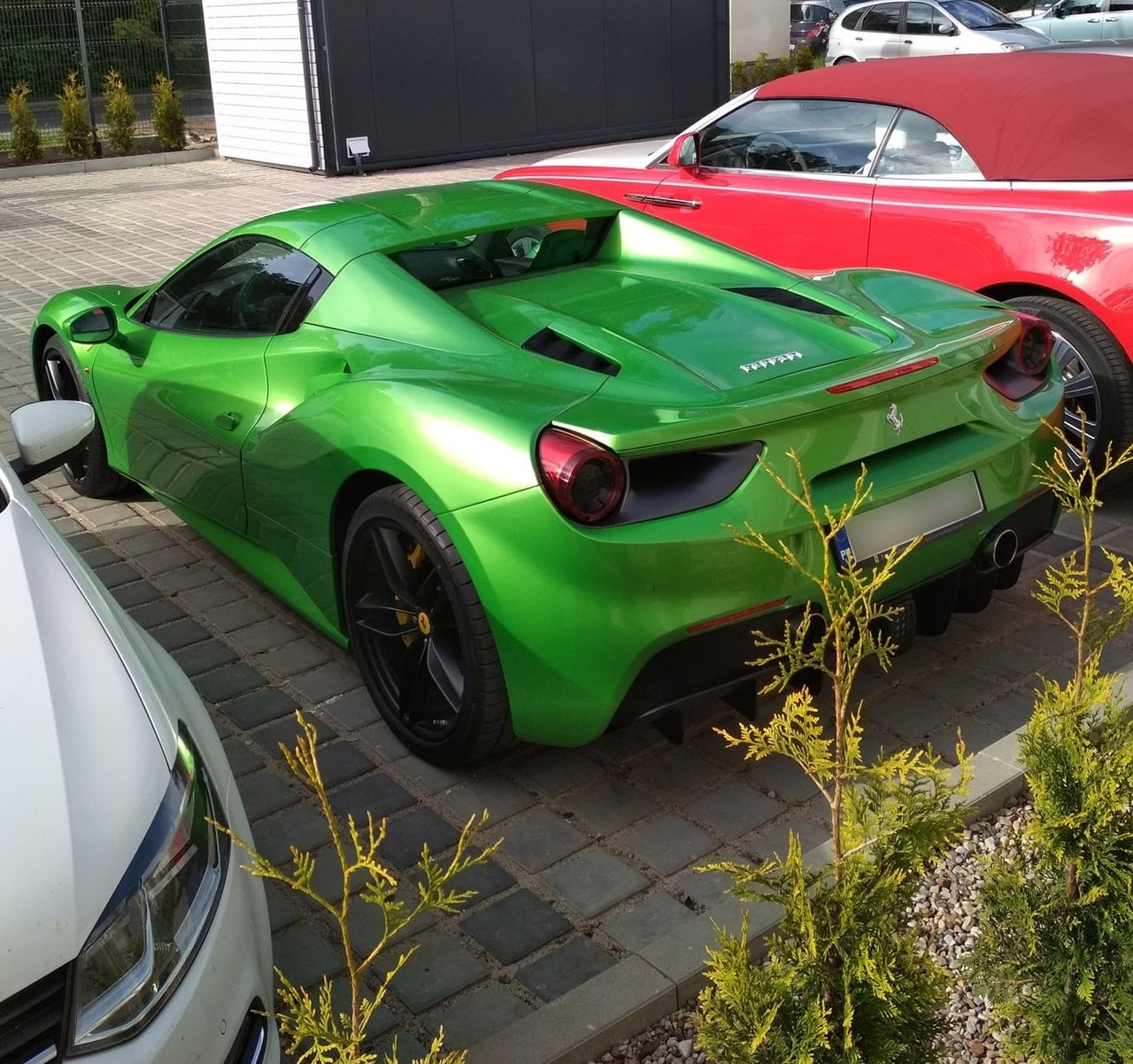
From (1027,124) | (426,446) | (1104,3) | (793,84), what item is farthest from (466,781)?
(1104,3)

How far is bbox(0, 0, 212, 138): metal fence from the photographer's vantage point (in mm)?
18750

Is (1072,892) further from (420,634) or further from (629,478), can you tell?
(420,634)

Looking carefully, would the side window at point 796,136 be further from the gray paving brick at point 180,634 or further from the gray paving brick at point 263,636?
the gray paving brick at point 180,634

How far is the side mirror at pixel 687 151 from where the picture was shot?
6668mm

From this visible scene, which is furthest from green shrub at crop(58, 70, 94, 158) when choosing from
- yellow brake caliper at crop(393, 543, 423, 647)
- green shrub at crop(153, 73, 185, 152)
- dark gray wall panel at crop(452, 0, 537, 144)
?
yellow brake caliper at crop(393, 543, 423, 647)

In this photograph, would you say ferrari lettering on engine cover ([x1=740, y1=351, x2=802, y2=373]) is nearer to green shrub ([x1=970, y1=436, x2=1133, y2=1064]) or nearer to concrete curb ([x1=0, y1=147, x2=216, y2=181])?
green shrub ([x1=970, y1=436, x2=1133, y2=1064])

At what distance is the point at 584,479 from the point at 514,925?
1058 mm

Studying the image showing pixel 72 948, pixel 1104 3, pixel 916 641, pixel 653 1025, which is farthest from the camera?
pixel 1104 3

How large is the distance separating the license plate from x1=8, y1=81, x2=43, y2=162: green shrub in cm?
1725

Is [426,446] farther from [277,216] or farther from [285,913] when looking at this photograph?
[277,216]

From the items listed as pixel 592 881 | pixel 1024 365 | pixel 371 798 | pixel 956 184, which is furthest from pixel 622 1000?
pixel 956 184

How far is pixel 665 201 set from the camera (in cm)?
671

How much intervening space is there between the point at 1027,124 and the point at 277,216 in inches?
123

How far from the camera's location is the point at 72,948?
6.26 ft
